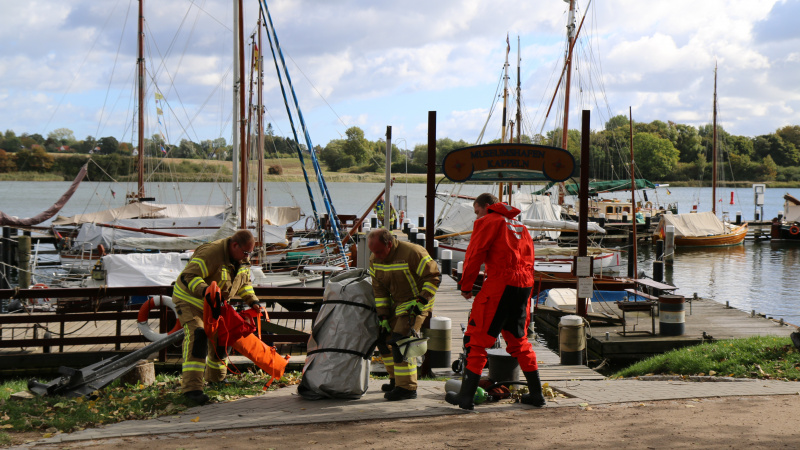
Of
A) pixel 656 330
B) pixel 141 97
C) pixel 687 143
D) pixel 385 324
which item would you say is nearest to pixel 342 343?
pixel 385 324

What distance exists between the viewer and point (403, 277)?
21.7ft

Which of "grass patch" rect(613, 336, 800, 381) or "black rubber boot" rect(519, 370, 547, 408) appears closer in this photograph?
"black rubber boot" rect(519, 370, 547, 408)

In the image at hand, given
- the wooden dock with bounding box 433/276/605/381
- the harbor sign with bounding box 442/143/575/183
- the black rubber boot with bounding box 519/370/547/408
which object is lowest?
the wooden dock with bounding box 433/276/605/381

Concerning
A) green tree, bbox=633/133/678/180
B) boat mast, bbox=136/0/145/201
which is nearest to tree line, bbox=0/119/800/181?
green tree, bbox=633/133/678/180

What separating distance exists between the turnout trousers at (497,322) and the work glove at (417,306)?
0.54m

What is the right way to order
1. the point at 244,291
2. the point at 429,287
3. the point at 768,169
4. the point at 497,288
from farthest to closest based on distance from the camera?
the point at 768,169 < the point at 244,291 < the point at 429,287 < the point at 497,288

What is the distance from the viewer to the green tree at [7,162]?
3127 inches

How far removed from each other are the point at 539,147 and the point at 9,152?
86.1 meters

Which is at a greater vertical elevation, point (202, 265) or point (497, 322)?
point (202, 265)

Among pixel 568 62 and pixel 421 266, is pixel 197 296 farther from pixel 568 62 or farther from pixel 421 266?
pixel 568 62

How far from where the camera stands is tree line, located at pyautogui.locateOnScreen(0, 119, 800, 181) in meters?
71.9

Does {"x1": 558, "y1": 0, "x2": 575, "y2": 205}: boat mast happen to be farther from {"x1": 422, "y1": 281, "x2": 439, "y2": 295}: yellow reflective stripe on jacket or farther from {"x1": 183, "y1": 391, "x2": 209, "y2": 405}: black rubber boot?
{"x1": 183, "y1": 391, "x2": 209, "y2": 405}: black rubber boot

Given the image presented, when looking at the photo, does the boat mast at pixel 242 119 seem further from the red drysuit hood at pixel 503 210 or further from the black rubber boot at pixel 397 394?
the red drysuit hood at pixel 503 210

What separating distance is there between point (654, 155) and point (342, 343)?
113m
